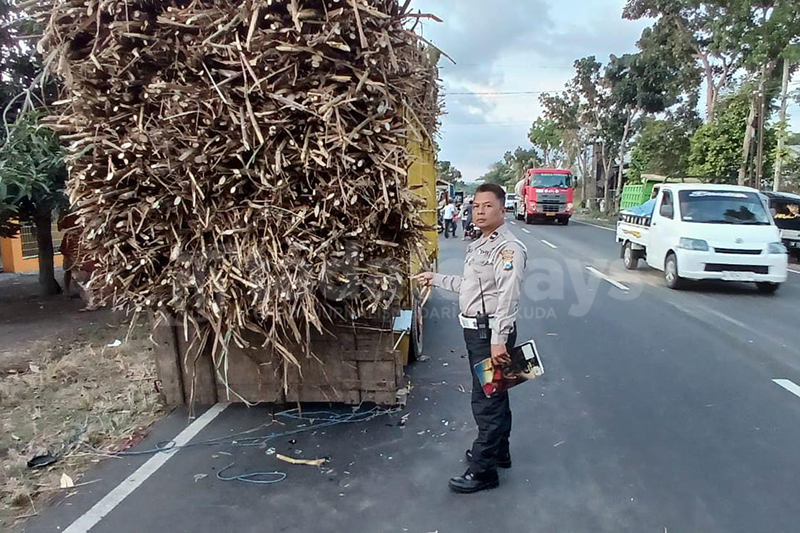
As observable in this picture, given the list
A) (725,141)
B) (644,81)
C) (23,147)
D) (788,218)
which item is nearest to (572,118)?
(644,81)

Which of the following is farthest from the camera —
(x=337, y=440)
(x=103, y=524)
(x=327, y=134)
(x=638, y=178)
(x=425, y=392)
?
(x=638, y=178)

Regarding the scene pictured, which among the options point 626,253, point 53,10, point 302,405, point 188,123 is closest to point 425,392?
point 302,405

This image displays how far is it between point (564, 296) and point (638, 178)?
25.0 metres

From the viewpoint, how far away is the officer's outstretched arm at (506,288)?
3441 mm

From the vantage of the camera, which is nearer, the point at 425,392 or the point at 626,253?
the point at 425,392

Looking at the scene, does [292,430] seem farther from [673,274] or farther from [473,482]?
[673,274]

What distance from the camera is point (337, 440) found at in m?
4.30

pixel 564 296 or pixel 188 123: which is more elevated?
pixel 188 123

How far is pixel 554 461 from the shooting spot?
398cm

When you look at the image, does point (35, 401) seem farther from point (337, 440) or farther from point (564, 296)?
point (564, 296)

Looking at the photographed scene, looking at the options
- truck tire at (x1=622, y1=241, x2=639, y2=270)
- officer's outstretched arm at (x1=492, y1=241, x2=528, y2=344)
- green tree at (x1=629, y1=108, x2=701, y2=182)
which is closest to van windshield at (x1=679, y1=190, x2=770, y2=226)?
truck tire at (x1=622, y1=241, x2=639, y2=270)

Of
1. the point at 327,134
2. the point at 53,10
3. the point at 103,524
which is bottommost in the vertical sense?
the point at 103,524

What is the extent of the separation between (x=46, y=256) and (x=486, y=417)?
1040 cm

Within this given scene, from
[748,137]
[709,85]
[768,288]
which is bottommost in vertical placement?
[768,288]
